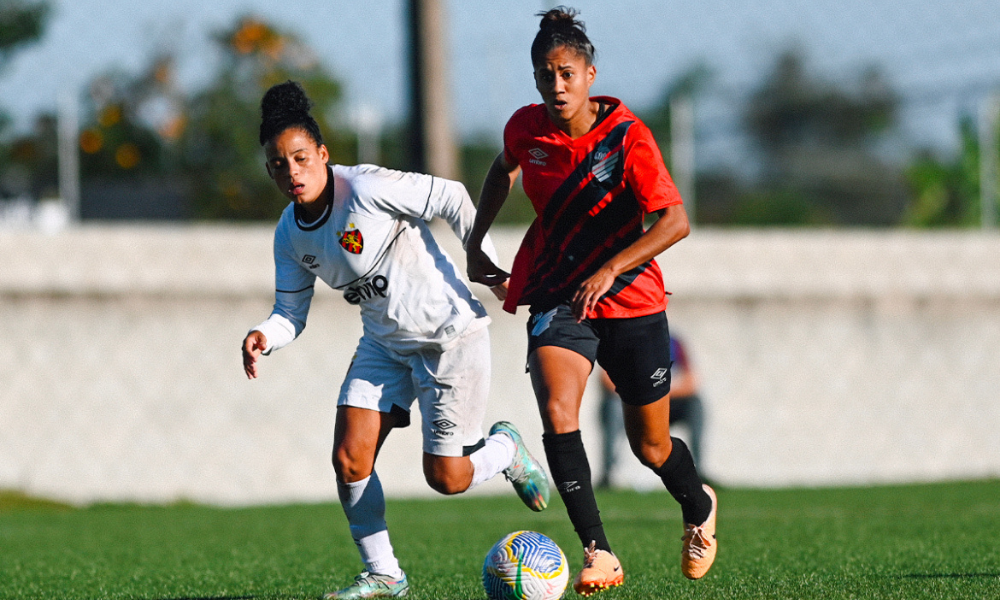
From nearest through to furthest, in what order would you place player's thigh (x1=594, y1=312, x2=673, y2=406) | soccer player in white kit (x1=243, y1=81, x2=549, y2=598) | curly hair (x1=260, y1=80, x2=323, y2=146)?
player's thigh (x1=594, y1=312, x2=673, y2=406)
curly hair (x1=260, y1=80, x2=323, y2=146)
soccer player in white kit (x1=243, y1=81, x2=549, y2=598)

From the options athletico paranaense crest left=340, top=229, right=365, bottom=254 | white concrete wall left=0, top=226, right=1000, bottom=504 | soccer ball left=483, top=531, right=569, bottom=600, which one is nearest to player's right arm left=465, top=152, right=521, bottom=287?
athletico paranaense crest left=340, top=229, right=365, bottom=254

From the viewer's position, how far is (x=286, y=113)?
527 centimetres

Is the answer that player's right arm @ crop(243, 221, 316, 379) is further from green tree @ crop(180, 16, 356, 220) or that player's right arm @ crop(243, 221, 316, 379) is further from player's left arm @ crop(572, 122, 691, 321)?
green tree @ crop(180, 16, 356, 220)

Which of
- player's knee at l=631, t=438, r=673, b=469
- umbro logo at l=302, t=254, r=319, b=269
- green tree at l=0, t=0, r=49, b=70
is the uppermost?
green tree at l=0, t=0, r=49, b=70

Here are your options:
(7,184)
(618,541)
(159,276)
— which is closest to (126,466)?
(159,276)

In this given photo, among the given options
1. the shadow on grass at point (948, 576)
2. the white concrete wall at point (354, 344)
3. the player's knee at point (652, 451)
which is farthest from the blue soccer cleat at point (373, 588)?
the white concrete wall at point (354, 344)

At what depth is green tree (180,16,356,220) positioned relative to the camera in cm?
1784

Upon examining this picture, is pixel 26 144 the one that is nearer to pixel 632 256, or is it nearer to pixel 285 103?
pixel 285 103

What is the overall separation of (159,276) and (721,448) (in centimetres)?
711

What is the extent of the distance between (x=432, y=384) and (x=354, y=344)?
9.64 m

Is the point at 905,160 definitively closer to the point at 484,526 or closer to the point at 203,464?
the point at 203,464

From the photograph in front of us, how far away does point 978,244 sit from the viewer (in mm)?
16906

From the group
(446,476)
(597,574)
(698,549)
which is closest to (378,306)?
(446,476)

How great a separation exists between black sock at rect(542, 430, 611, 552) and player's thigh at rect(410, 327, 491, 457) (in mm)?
646
